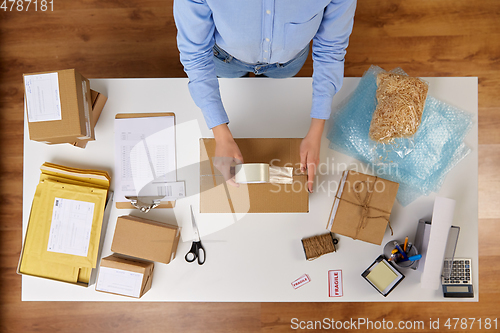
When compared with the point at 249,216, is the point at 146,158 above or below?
above

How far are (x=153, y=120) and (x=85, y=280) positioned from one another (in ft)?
2.02

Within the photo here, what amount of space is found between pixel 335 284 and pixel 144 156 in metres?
0.83

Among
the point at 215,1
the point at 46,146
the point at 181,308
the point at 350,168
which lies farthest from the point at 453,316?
the point at 46,146

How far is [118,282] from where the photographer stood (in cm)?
102

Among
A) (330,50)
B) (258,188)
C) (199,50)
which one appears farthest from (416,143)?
(199,50)

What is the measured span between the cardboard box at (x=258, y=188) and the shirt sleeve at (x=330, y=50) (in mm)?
190

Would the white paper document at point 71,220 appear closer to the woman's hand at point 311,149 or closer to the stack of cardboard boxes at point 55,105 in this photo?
the stack of cardboard boxes at point 55,105

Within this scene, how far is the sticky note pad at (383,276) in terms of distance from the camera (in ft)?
3.29

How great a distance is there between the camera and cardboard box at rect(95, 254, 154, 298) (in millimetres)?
1003

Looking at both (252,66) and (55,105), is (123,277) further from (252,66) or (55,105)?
(252,66)

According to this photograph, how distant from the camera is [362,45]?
169 cm

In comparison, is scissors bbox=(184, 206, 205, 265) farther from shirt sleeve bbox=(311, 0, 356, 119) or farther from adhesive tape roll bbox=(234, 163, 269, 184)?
shirt sleeve bbox=(311, 0, 356, 119)

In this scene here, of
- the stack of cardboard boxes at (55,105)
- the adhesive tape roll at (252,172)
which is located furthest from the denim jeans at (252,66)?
the stack of cardboard boxes at (55,105)

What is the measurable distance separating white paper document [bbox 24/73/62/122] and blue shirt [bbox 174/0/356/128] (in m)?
0.48
